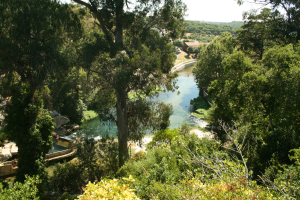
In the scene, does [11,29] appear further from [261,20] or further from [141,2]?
[261,20]

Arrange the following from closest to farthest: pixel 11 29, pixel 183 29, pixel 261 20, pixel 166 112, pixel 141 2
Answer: pixel 11 29 < pixel 141 2 < pixel 183 29 < pixel 166 112 < pixel 261 20

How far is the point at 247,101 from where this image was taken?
10.4 metres

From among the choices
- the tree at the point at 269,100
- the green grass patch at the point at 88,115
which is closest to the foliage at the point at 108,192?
the tree at the point at 269,100

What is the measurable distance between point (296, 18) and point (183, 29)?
7.98 m


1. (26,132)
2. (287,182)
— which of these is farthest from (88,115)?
(287,182)

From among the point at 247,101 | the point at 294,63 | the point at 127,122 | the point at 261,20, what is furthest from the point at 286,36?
the point at 127,122

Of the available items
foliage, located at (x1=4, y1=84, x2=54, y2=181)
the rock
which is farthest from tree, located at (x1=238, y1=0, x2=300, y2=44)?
the rock

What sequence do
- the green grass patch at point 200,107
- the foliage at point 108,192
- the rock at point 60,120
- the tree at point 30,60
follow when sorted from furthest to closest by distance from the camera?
the green grass patch at point 200,107 → the rock at point 60,120 → the tree at point 30,60 → the foliage at point 108,192

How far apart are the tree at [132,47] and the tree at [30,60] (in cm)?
158

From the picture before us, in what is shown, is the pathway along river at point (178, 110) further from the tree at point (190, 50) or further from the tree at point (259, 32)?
the tree at point (190, 50)

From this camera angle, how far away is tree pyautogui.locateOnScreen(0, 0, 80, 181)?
8375mm

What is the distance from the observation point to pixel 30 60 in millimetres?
8992

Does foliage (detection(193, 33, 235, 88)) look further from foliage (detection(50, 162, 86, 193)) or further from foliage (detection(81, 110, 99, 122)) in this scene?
foliage (detection(50, 162, 86, 193))

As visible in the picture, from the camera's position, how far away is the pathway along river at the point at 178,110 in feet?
66.7
